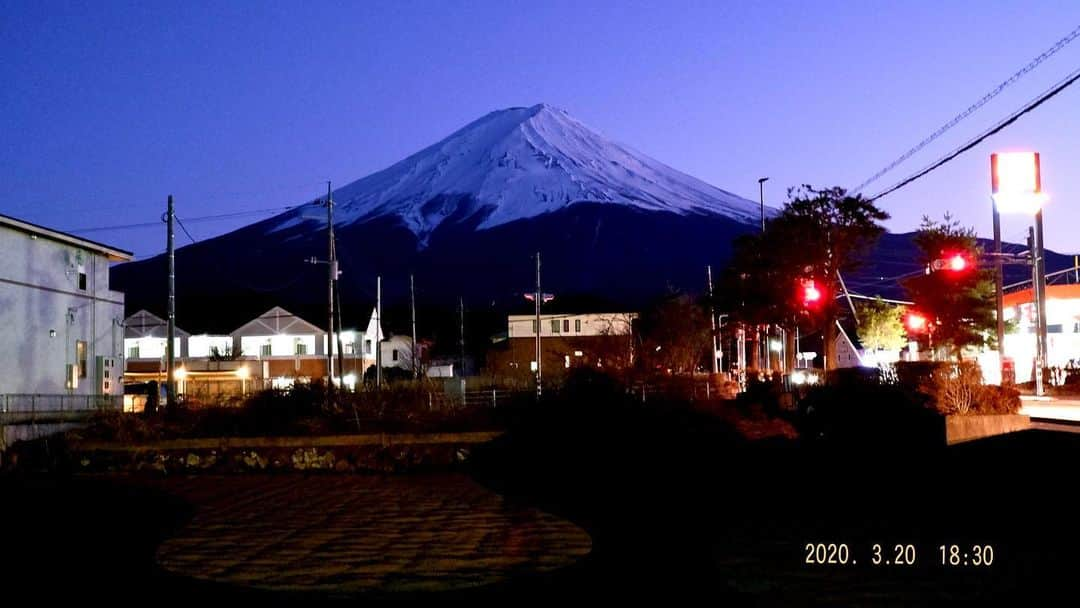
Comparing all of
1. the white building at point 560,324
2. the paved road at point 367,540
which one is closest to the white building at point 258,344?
the white building at point 560,324

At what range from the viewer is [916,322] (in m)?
50.9

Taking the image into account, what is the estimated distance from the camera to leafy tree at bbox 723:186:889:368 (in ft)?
126

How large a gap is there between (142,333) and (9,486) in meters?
53.6

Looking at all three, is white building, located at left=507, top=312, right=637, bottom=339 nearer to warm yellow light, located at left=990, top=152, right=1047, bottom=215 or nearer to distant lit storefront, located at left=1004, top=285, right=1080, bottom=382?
distant lit storefront, located at left=1004, top=285, right=1080, bottom=382

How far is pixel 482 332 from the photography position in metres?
101

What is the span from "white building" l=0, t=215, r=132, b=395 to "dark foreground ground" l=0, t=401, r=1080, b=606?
59.6ft

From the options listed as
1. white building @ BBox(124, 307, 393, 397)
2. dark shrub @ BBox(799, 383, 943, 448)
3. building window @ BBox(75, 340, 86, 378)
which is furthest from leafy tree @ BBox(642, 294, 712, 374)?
dark shrub @ BBox(799, 383, 943, 448)

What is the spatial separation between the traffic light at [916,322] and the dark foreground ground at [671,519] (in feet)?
115

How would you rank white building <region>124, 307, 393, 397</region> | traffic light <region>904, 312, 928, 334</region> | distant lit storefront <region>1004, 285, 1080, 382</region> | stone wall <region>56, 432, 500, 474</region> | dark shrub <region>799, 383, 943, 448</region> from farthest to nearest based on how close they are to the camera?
white building <region>124, 307, 393, 397</region>, traffic light <region>904, 312, 928, 334</region>, distant lit storefront <region>1004, 285, 1080, 382</region>, stone wall <region>56, 432, 500, 474</region>, dark shrub <region>799, 383, 943, 448</region>

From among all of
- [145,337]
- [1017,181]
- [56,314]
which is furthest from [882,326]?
[145,337]

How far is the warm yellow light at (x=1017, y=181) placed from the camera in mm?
27297

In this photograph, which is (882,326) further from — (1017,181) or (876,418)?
(876,418)

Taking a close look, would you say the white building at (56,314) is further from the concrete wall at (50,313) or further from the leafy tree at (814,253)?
the leafy tree at (814,253)

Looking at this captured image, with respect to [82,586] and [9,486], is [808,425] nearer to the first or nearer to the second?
[9,486]
